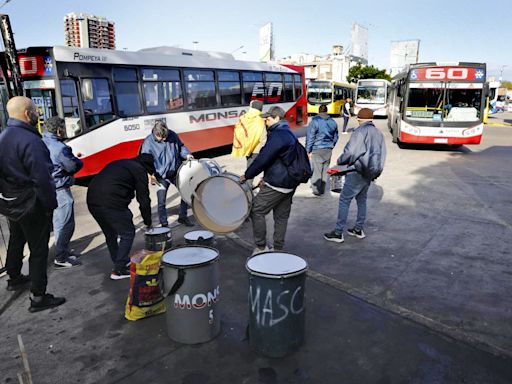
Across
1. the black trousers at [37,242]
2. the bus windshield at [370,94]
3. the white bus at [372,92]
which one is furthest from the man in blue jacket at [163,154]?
the bus windshield at [370,94]

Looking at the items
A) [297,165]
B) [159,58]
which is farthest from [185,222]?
[159,58]

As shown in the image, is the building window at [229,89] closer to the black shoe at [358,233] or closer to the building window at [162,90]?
the building window at [162,90]

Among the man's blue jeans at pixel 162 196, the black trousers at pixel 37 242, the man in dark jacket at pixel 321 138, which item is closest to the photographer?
the black trousers at pixel 37 242

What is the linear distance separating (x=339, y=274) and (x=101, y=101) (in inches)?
293

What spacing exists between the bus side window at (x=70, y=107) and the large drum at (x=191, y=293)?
6730mm

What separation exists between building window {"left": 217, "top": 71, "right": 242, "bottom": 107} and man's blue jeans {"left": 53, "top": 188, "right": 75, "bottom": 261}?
29.6 ft

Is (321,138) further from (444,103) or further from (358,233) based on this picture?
(444,103)

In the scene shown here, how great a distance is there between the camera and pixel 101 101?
377 inches

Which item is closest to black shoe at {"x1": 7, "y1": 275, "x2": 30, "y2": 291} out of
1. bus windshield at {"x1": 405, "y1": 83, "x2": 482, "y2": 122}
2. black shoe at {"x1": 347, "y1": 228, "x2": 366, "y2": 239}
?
black shoe at {"x1": 347, "y1": 228, "x2": 366, "y2": 239}

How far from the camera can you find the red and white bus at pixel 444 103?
545 inches

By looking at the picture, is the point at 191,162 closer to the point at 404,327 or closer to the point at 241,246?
the point at 241,246

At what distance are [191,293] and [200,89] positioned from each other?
1023 centimetres

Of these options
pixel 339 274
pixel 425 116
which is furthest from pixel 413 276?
pixel 425 116

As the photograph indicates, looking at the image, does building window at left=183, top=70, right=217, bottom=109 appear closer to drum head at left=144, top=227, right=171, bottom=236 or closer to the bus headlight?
drum head at left=144, top=227, right=171, bottom=236
